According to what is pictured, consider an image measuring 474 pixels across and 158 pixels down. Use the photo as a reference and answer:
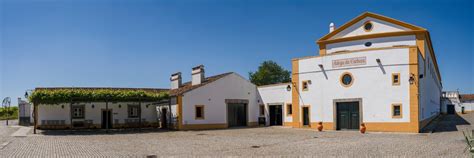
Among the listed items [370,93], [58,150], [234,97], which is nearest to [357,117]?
[370,93]

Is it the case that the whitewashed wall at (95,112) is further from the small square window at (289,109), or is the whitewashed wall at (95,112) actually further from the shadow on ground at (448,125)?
the shadow on ground at (448,125)

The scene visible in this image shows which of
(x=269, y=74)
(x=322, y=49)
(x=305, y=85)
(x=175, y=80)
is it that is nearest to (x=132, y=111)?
(x=175, y=80)

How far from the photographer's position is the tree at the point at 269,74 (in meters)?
64.5

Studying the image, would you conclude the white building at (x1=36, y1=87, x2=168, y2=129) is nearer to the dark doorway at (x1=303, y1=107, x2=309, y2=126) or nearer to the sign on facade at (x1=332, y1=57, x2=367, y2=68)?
the dark doorway at (x1=303, y1=107, x2=309, y2=126)

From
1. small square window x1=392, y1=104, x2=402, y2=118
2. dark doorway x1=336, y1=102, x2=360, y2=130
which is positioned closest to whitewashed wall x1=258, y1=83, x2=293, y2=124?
dark doorway x1=336, y1=102, x2=360, y2=130

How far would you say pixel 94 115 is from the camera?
28.8 m

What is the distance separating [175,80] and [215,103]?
6.22 m

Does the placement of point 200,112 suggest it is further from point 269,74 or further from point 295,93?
point 269,74

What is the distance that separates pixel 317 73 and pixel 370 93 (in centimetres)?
362

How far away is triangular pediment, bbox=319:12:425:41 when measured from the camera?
84.6ft

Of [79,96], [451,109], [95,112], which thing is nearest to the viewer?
[79,96]

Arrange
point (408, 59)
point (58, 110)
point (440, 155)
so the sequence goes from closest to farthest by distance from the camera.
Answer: point (440, 155), point (408, 59), point (58, 110)

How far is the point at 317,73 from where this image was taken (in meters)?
25.0

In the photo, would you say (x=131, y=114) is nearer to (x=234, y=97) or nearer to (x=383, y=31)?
(x=234, y=97)
